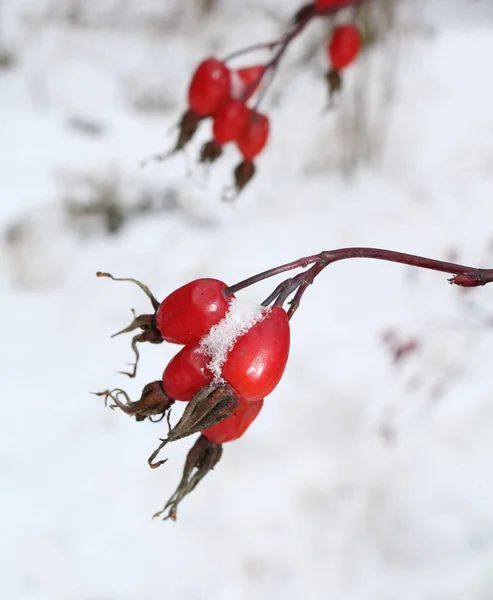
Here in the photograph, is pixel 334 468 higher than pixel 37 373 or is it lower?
lower

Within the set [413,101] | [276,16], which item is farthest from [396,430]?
[276,16]

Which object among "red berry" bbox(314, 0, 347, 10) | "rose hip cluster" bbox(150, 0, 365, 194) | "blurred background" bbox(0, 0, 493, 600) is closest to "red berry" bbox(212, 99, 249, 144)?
"rose hip cluster" bbox(150, 0, 365, 194)

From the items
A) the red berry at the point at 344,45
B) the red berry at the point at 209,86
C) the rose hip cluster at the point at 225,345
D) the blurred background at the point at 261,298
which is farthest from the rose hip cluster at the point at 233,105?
the rose hip cluster at the point at 225,345

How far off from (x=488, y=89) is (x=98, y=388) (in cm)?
267

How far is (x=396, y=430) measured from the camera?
Result: 2277 millimetres

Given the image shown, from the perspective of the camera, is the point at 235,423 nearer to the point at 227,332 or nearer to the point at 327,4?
the point at 227,332

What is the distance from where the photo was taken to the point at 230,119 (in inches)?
47.3

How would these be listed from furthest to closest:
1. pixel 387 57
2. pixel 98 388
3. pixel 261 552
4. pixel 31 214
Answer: pixel 387 57, pixel 31 214, pixel 98 388, pixel 261 552

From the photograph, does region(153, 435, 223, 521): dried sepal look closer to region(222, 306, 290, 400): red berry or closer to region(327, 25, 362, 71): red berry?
region(222, 306, 290, 400): red berry

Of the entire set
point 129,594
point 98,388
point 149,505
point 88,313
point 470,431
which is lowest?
point 129,594

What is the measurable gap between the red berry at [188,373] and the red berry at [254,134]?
664 mm

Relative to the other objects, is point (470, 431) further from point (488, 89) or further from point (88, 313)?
point (488, 89)

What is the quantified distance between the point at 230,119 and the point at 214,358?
702 mm

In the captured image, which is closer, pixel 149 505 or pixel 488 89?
pixel 149 505
